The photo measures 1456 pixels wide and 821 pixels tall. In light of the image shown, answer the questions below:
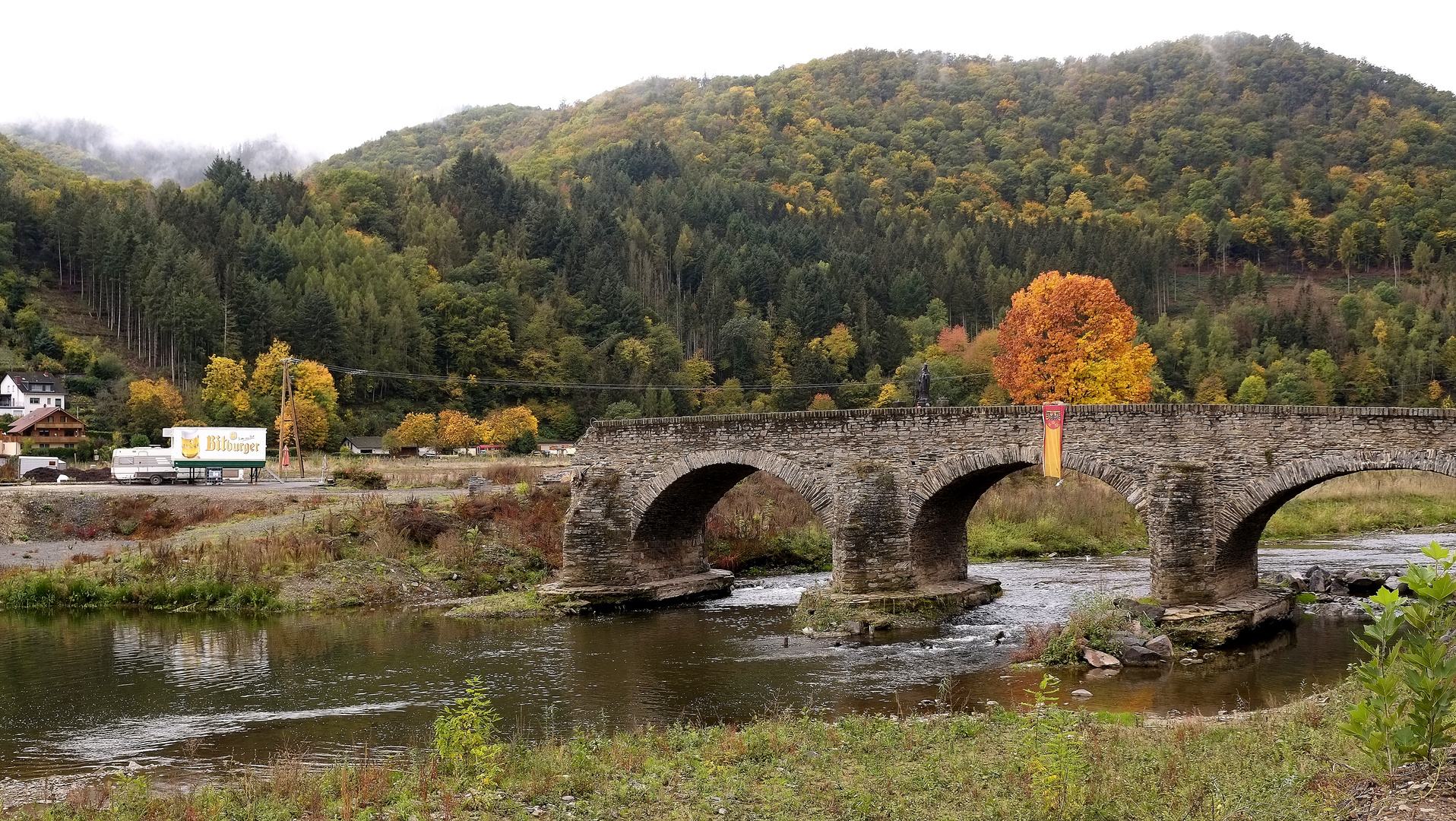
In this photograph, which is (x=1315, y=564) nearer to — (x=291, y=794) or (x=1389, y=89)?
(x=291, y=794)

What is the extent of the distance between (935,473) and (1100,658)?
6.45 m

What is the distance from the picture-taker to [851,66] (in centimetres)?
18612

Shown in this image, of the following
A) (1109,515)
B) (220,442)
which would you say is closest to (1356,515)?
(1109,515)

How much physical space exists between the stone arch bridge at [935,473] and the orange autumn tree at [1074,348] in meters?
30.0

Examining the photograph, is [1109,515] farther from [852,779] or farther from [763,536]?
[852,779]

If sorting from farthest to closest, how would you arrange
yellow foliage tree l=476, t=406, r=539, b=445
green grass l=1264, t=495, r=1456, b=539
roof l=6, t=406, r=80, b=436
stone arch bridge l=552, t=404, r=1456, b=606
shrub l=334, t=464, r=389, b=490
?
yellow foliage tree l=476, t=406, r=539, b=445
roof l=6, t=406, r=80, b=436
shrub l=334, t=464, r=389, b=490
green grass l=1264, t=495, r=1456, b=539
stone arch bridge l=552, t=404, r=1456, b=606

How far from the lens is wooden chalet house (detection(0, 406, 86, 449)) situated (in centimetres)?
6781

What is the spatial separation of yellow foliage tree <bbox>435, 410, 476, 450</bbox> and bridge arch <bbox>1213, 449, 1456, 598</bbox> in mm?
60145

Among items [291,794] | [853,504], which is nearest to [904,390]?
[853,504]

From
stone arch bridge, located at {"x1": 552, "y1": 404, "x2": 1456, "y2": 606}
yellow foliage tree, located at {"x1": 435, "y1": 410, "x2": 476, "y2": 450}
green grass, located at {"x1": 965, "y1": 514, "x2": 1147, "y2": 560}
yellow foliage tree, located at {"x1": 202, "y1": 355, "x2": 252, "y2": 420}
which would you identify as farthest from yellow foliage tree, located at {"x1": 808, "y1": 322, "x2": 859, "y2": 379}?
stone arch bridge, located at {"x1": 552, "y1": 404, "x2": 1456, "y2": 606}

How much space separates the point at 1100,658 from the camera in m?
21.5

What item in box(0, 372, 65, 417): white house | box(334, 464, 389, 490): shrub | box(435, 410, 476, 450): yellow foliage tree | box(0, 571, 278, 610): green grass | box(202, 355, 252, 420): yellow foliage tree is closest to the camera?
box(0, 571, 278, 610): green grass

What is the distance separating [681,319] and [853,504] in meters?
81.4

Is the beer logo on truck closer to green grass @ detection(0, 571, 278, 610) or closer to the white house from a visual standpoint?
green grass @ detection(0, 571, 278, 610)
